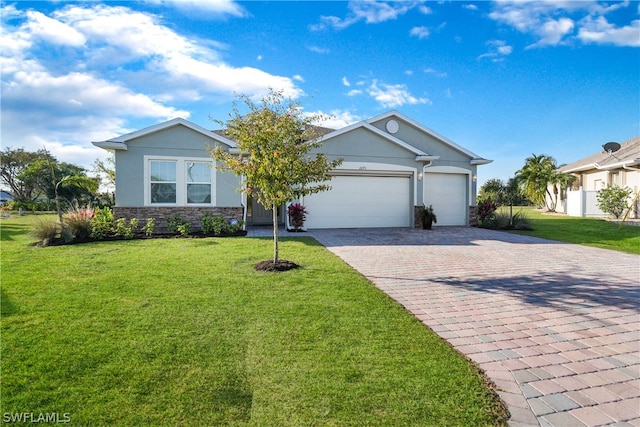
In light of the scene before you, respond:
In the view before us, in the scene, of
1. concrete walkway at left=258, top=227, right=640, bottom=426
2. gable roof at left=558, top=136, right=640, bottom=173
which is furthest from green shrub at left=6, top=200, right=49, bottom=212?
gable roof at left=558, top=136, right=640, bottom=173

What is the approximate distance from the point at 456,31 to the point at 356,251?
8480 mm

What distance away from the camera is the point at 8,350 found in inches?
137

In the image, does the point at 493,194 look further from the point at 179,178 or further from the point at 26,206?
the point at 26,206

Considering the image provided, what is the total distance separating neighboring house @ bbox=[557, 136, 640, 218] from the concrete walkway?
1493 centimetres

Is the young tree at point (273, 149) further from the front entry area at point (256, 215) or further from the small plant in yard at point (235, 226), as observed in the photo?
the front entry area at point (256, 215)

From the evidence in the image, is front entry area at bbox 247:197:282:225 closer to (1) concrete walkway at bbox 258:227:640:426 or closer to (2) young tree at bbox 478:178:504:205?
(1) concrete walkway at bbox 258:227:640:426

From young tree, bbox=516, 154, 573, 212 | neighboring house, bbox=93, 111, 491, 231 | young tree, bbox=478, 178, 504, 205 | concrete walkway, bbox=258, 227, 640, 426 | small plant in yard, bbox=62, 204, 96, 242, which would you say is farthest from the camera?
young tree, bbox=516, 154, 573, 212

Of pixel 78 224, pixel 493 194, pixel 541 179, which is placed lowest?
pixel 78 224

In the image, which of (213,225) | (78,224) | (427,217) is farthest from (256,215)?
(427,217)

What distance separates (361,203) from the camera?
51.4 ft

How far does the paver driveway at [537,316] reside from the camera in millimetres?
2871

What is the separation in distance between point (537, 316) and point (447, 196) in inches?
517

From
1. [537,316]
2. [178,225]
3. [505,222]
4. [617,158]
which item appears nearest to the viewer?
[537,316]

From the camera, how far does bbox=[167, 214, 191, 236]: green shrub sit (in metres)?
12.4
